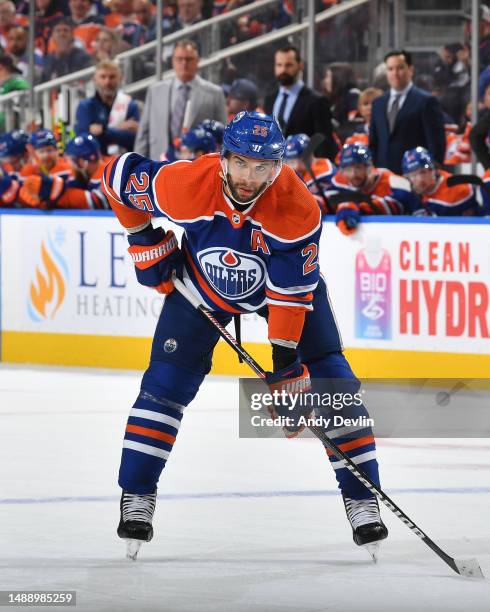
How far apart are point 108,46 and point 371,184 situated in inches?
148

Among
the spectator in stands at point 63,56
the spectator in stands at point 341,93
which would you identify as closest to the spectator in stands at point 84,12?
the spectator in stands at point 63,56

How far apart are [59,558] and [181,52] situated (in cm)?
599

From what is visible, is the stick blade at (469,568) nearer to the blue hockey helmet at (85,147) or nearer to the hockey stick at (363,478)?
the hockey stick at (363,478)

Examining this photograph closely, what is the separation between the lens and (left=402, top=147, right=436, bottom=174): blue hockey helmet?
8.43 meters

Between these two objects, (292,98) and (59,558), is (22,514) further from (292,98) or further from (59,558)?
(292,98)

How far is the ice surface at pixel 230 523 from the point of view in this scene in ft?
12.8

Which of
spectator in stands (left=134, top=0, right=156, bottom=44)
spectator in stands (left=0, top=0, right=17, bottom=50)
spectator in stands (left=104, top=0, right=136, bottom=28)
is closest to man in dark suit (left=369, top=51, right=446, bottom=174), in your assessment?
spectator in stands (left=134, top=0, right=156, bottom=44)

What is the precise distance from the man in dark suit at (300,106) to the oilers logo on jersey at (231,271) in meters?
5.03

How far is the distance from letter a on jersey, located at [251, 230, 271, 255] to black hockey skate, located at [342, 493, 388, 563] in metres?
0.79

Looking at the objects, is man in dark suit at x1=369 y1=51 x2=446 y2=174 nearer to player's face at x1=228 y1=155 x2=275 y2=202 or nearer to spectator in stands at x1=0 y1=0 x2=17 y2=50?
spectator in stands at x1=0 y1=0 x2=17 y2=50

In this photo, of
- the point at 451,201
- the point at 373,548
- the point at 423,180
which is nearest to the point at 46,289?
the point at 423,180

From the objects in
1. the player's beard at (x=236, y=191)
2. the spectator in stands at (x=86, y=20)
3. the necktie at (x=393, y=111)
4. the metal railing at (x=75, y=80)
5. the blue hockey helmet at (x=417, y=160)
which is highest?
the spectator in stands at (x=86, y=20)

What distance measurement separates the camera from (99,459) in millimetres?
6152

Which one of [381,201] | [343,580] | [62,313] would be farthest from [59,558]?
[62,313]
